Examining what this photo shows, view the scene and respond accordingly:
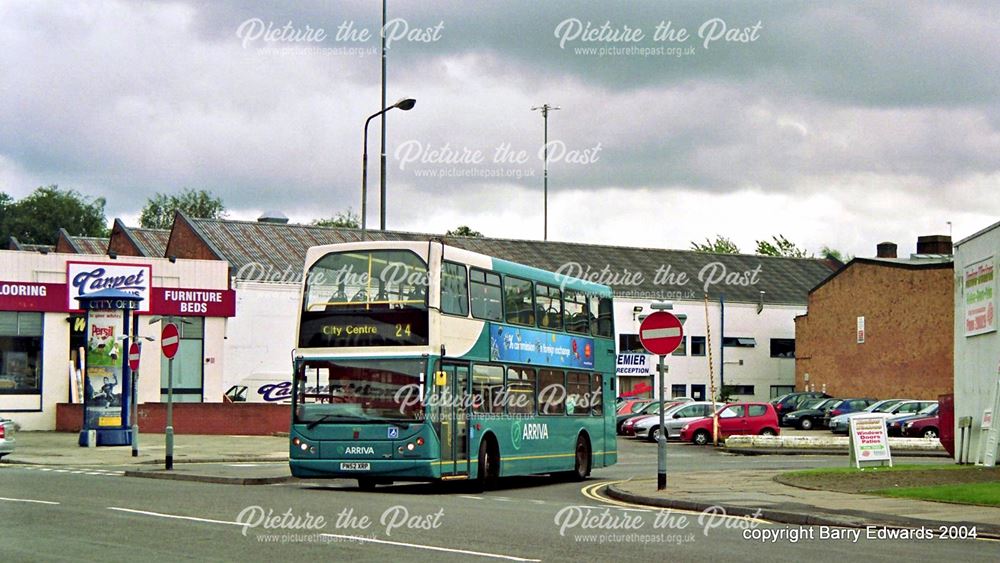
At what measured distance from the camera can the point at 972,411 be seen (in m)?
30.2

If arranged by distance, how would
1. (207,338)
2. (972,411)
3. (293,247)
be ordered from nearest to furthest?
(972,411) < (207,338) < (293,247)

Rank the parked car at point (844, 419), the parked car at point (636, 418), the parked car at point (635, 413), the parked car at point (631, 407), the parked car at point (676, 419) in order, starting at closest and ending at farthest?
the parked car at point (676, 419)
the parked car at point (636, 418)
the parked car at point (844, 419)
the parked car at point (635, 413)
the parked car at point (631, 407)

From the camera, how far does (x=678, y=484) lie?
79.2ft

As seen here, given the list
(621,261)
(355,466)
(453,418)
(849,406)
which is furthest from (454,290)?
(621,261)

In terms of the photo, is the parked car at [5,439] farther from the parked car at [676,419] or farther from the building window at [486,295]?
the parked car at [676,419]

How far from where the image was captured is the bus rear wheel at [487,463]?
23.5 m

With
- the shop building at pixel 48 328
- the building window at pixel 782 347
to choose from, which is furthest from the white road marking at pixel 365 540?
the building window at pixel 782 347

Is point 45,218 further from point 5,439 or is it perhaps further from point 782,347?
point 5,439

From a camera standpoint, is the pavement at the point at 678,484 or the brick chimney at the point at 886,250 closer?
the pavement at the point at 678,484

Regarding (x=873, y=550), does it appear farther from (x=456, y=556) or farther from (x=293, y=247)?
(x=293, y=247)

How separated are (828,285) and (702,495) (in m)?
55.0

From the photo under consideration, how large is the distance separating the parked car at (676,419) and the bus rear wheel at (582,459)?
2206 cm

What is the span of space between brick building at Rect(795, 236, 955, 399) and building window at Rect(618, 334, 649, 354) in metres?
9.57

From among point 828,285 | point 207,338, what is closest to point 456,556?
point 207,338
